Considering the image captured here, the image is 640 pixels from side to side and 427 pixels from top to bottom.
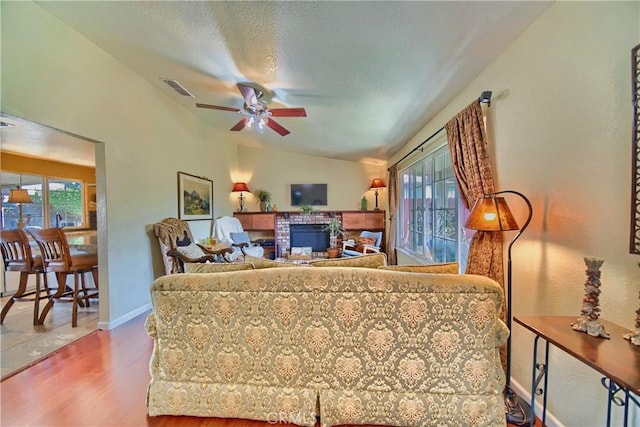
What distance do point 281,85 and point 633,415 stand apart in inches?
132

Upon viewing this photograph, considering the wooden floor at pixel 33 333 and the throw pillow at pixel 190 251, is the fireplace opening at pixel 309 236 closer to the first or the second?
the throw pillow at pixel 190 251

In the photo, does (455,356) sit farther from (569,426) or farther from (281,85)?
(281,85)

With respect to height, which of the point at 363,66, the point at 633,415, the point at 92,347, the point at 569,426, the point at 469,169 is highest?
the point at 363,66

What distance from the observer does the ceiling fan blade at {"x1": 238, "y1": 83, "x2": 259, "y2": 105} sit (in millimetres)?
2935

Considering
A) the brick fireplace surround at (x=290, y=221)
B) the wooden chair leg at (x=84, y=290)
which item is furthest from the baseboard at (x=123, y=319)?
the brick fireplace surround at (x=290, y=221)

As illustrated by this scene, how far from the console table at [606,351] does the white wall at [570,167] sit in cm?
21

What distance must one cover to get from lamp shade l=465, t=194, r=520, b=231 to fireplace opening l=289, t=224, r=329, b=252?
4.98 metres

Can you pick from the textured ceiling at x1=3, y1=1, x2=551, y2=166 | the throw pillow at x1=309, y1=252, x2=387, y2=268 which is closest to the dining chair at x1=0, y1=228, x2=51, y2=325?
the textured ceiling at x1=3, y1=1, x2=551, y2=166

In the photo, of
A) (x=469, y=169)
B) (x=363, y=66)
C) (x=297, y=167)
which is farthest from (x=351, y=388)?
(x=297, y=167)

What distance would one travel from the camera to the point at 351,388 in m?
1.57

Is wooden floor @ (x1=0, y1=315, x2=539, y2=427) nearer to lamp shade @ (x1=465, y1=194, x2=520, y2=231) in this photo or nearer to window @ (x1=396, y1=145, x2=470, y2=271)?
lamp shade @ (x1=465, y1=194, x2=520, y2=231)

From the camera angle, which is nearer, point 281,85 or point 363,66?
point 363,66

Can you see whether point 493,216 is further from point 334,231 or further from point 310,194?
point 310,194

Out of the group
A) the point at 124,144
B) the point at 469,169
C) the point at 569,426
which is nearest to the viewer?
the point at 569,426
